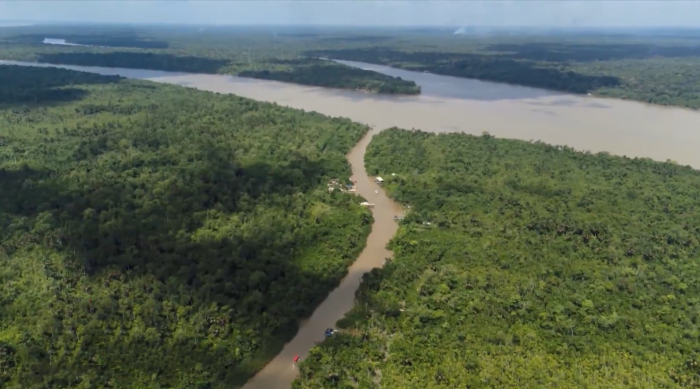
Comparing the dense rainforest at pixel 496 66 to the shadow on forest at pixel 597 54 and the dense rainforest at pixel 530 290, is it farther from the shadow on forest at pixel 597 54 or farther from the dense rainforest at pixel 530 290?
the dense rainforest at pixel 530 290

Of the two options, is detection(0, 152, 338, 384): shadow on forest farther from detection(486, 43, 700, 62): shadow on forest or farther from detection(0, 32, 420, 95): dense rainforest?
detection(486, 43, 700, 62): shadow on forest

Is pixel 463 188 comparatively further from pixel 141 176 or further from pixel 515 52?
pixel 515 52

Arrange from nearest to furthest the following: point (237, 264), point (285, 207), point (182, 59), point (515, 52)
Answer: point (237, 264) < point (285, 207) < point (182, 59) < point (515, 52)

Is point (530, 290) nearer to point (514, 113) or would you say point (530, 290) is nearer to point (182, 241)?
point (182, 241)

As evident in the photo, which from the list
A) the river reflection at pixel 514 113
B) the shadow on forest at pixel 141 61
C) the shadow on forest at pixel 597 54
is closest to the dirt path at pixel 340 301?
the river reflection at pixel 514 113

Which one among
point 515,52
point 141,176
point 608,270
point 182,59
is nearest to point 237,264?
point 141,176

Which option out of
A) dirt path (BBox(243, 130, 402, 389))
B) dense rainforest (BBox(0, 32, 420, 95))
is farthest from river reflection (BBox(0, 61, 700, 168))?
dirt path (BBox(243, 130, 402, 389))

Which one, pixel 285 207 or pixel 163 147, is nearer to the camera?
pixel 285 207

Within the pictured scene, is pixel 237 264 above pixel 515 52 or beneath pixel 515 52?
beneath
